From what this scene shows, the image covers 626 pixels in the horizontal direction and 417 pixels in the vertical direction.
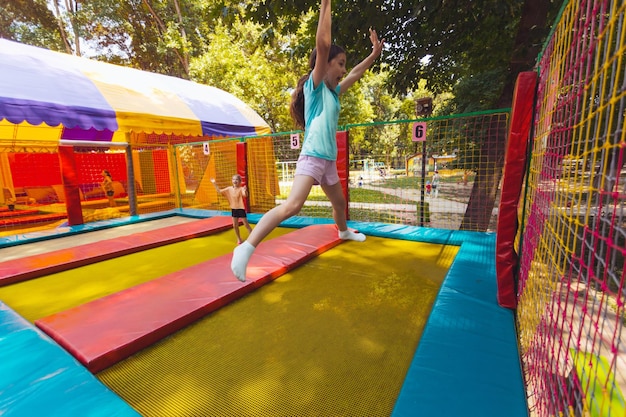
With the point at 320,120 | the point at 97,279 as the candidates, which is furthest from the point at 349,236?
the point at 97,279

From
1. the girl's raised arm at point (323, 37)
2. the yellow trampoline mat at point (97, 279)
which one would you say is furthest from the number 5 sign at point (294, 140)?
the girl's raised arm at point (323, 37)

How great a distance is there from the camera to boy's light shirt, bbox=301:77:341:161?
7.47 feet

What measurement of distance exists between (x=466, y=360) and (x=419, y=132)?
3.36m

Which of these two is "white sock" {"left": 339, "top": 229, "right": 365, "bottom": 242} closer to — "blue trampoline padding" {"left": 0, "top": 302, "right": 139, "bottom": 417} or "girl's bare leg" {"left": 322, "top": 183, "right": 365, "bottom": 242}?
"girl's bare leg" {"left": 322, "top": 183, "right": 365, "bottom": 242}

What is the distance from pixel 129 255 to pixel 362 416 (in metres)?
3.50

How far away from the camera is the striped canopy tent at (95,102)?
4.81 meters

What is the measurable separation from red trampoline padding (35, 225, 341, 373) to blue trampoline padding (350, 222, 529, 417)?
1.36 metres

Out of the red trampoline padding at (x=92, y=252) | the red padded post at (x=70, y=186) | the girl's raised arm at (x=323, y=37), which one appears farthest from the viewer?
the red padded post at (x=70, y=186)

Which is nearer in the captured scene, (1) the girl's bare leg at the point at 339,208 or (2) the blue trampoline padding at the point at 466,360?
(2) the blue trampoline padding at the point at 466,360

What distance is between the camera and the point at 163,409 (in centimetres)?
138

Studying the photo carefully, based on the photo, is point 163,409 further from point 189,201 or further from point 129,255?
point 189,201

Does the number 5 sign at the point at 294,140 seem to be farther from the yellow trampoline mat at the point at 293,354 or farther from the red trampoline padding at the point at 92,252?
the yellow trampoline mat at the point at 293,354

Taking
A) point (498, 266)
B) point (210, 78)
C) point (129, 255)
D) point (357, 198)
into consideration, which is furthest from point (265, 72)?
point (498, 266)

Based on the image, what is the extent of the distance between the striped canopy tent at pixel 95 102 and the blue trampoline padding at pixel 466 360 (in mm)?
5734
